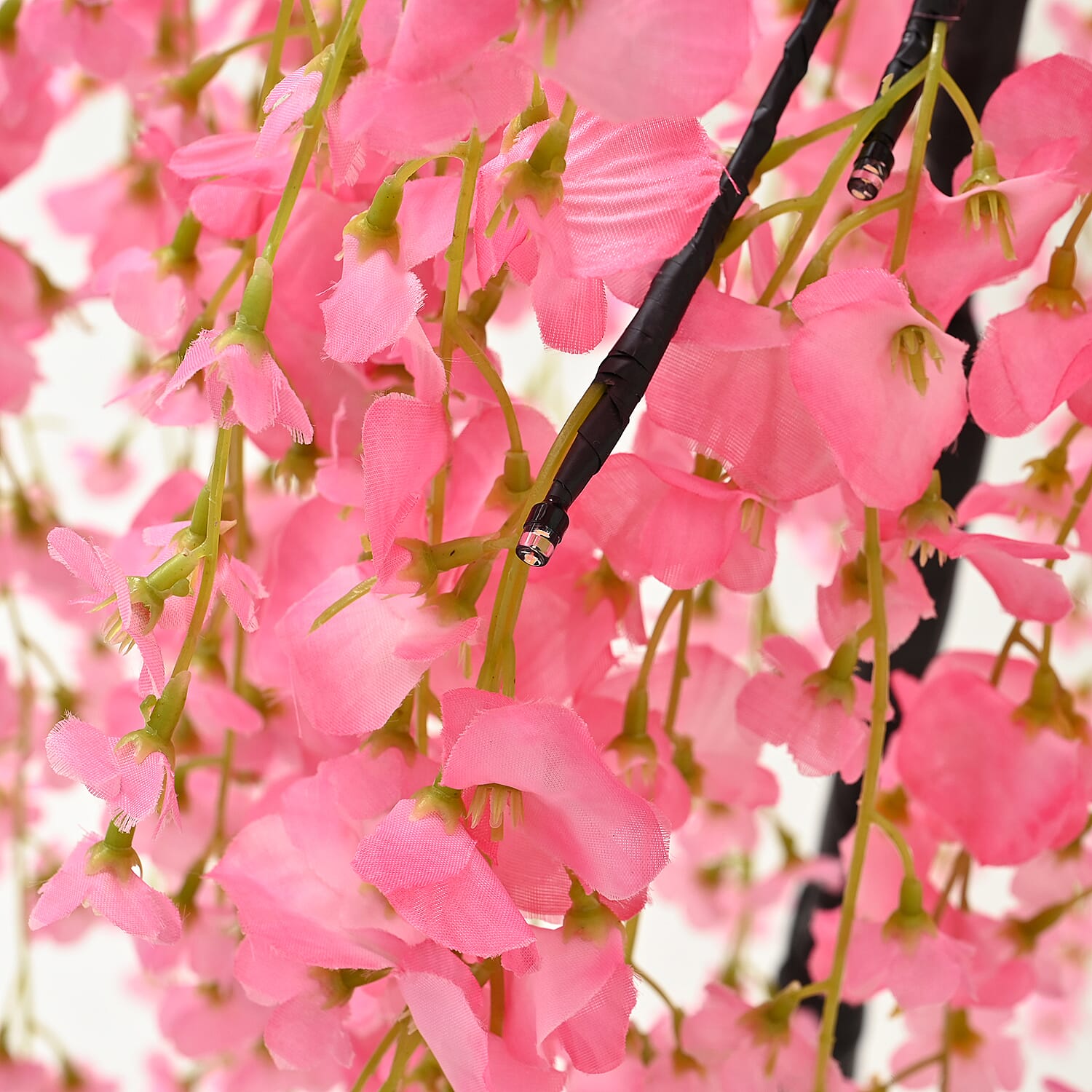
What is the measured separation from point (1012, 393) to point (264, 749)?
0.50 feet

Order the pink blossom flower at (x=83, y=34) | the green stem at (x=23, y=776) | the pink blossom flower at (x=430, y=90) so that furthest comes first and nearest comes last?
the green stem at (x=23, y=776), the pink blossom flower at (x=83, y=34), the pink blossom flower at (x=430, y=90)

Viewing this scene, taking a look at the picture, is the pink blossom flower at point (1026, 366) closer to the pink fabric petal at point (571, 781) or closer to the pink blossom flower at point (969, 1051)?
the pink fabric petal at point (571, 781)

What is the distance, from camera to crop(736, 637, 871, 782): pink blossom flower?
0.20 meters

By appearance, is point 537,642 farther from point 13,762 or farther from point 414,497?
point 13,762

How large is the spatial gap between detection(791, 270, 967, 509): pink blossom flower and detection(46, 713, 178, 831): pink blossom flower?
0.08m

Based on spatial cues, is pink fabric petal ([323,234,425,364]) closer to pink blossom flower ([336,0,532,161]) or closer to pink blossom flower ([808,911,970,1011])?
pink blossom flower ([336,0,532,161])

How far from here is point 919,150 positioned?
0.51ft

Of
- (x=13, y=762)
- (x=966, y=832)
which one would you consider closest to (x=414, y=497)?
(x=966, y=832)

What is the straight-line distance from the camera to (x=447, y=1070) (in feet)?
0.50

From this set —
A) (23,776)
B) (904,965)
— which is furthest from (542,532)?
(23,776)

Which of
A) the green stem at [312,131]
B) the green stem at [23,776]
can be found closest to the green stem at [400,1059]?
the green stem at [312,131]

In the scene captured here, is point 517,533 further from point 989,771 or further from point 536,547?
point 989,771

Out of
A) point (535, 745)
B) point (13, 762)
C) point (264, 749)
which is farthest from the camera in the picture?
point (13, 762)

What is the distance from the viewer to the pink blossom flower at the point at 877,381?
5.8 inches
